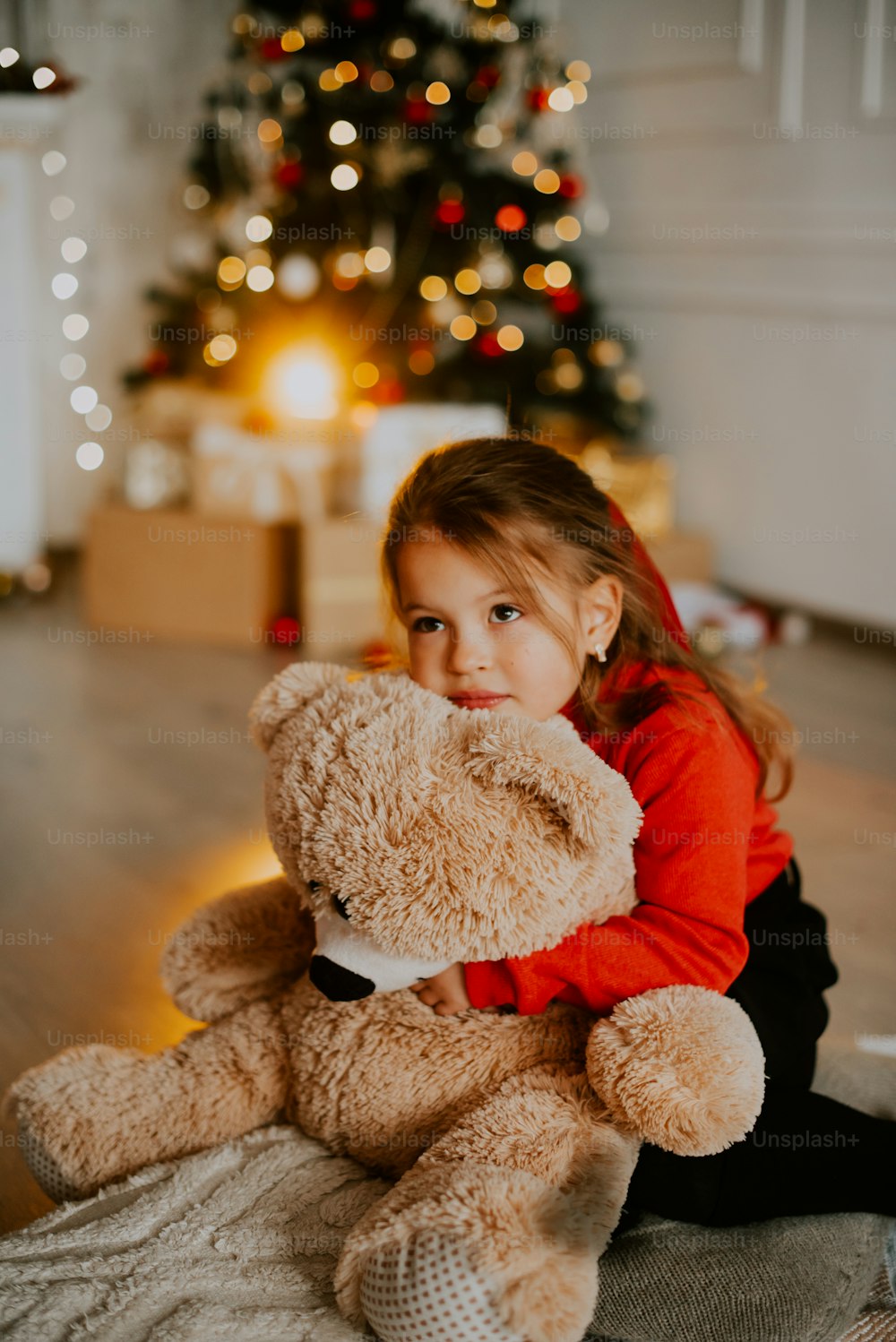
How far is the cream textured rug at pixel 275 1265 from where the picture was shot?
85 cm

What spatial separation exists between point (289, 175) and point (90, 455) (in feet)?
3.31

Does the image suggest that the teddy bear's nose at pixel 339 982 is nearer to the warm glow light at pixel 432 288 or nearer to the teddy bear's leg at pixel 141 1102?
the teddy bear's leg at pixel 141 1102

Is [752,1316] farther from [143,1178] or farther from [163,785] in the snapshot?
[163,785]

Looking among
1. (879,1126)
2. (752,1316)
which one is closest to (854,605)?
(879,1126)

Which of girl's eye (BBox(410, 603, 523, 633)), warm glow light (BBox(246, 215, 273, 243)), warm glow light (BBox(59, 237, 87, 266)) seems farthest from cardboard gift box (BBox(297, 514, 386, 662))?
girl's eye (BBox(410, 603, 523, 633))

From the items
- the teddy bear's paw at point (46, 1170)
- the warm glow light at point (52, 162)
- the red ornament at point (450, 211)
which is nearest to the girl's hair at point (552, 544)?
the teddy bear's paw at point (46, 1170)

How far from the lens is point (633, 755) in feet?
3.32

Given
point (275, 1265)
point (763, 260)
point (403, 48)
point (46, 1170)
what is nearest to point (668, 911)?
point (275, 1265)

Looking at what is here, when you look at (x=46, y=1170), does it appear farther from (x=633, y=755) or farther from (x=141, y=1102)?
(x=633, y=755)

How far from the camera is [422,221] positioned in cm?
309

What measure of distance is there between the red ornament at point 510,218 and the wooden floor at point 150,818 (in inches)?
45.5

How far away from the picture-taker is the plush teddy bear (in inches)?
31.3

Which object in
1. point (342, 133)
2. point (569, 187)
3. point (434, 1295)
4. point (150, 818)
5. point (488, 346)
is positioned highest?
point (342, 133)

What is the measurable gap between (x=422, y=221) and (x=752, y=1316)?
2.67m
